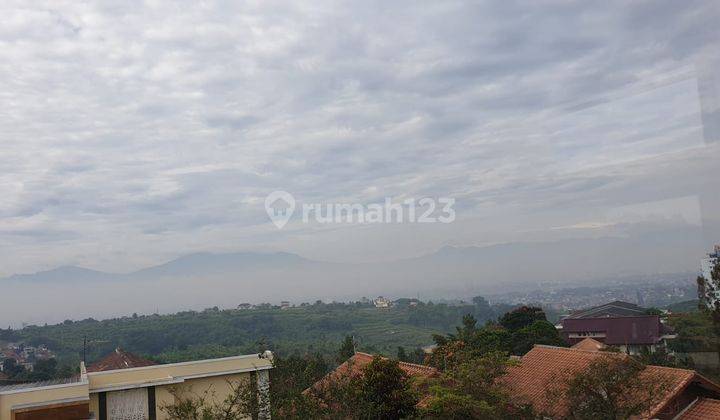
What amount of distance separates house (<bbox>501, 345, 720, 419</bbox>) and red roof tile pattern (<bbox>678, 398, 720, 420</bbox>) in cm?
9

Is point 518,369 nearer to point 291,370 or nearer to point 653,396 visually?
point 653,396

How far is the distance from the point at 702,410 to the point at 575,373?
10.3 ft

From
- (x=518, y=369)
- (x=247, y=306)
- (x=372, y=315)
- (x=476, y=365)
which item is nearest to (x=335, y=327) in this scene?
(x=372, y=315)

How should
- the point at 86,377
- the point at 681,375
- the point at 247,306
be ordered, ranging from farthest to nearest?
the point at 247,306 → the point at 86,377 → the point at 681,375

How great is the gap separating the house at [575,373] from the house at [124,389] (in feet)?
16.3

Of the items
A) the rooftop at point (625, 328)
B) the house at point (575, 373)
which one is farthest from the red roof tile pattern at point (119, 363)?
the rooftop at point (625, 328)

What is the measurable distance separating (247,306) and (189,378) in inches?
2290

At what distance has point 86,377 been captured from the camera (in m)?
11.5

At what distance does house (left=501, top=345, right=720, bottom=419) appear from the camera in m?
9.42

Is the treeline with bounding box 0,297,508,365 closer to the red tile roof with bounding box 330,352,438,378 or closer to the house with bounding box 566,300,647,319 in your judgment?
the house with bounding box 566,300,647,319

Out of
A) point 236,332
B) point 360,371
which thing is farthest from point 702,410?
point 236,332

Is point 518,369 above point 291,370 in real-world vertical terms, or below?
below

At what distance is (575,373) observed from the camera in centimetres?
877

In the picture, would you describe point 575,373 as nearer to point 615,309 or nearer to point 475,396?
point 475,396
